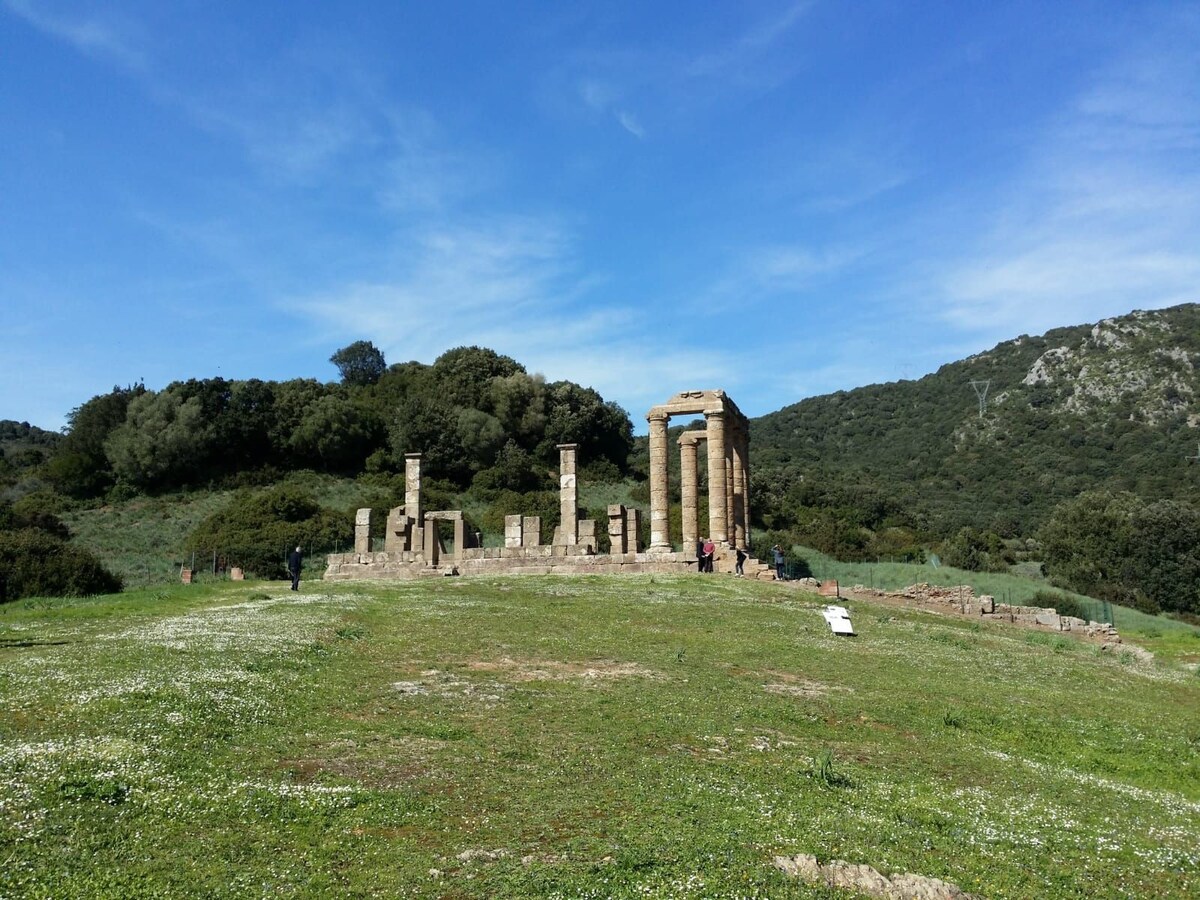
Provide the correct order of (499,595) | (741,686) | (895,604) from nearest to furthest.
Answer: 1. (741,686)
2. (499,595)
3. (895,604)

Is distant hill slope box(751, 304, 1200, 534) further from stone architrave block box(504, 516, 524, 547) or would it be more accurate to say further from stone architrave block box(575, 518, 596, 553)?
stone architrave block box(504, 516, 524, 547)

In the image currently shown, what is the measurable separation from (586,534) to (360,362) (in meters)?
77.4

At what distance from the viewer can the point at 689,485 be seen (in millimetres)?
47094

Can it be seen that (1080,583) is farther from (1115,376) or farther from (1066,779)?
(1115,376)

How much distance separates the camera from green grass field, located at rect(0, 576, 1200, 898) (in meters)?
8.55

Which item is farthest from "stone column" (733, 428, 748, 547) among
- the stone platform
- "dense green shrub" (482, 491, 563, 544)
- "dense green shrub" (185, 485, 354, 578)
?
"dense green shrub" (185, 485, 354, 578)

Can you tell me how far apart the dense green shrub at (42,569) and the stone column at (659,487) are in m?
21.9

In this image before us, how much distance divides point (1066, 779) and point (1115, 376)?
108896mm

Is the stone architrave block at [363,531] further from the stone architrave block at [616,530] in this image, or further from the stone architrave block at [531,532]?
the stone architrave block at [616,530]

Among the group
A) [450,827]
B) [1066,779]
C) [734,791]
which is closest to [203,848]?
[450,827]

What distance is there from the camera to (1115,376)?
10938cm

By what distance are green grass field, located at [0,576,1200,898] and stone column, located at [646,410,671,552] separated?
67.1 feet

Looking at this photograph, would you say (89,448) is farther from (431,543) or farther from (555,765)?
(555,765)

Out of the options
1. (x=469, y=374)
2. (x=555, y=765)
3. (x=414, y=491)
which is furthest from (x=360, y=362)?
(x=555, y=765)
